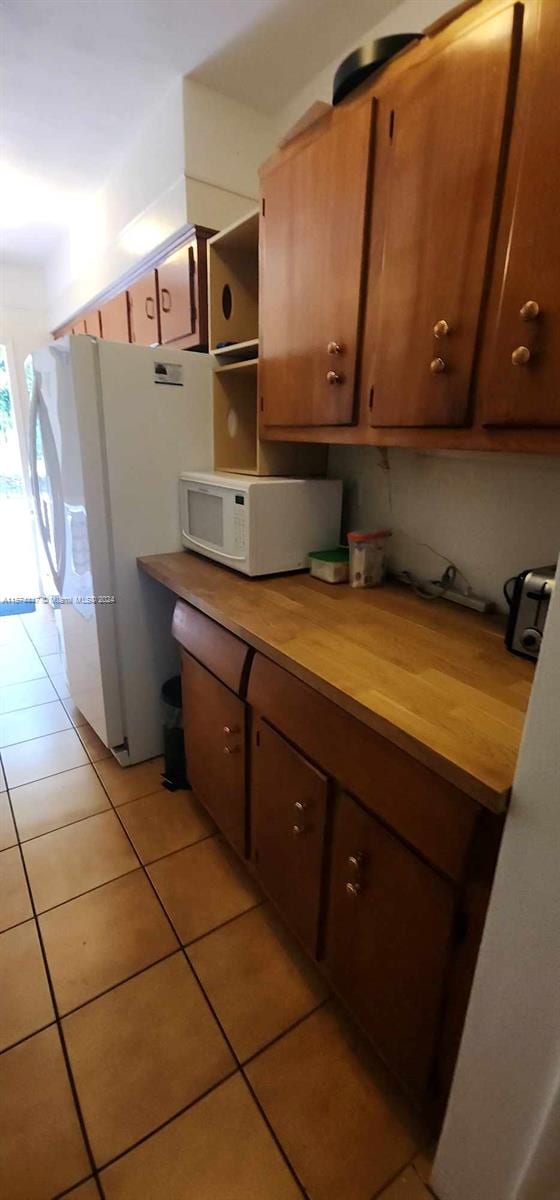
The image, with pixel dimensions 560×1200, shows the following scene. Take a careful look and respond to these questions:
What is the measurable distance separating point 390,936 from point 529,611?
2.21 feet

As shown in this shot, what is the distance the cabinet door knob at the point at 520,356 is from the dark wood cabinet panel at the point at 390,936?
2.71 ft

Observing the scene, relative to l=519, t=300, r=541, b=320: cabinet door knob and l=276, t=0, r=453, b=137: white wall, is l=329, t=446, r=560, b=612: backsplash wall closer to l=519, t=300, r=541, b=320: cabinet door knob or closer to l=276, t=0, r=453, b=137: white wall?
l=519, t=300, r=541, b=320: cabinet door knob

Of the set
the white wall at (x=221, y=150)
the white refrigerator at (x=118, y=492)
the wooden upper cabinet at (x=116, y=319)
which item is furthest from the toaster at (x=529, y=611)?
the wooden upper cabinet at (x=116, y=319)

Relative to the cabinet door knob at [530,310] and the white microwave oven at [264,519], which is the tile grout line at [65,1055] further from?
the cabinet door knob at [530,310]

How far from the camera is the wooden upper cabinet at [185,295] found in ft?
6.33

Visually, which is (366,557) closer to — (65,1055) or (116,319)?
(65,1055)

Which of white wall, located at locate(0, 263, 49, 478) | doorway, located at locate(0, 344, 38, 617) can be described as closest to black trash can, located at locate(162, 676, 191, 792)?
doorway, located at locate(0, 344, 38, 617)

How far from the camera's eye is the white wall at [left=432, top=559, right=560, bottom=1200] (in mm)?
590

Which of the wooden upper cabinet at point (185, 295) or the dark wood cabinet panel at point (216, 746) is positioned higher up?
the wooden upper cabinet at point (185, 295)

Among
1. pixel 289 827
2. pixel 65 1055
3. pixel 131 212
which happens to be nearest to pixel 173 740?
pixel 289 827

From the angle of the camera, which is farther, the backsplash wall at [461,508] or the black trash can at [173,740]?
the black trash can at [173,740]

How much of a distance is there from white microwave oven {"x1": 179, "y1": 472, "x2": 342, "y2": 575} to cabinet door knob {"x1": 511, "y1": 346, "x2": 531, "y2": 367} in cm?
76

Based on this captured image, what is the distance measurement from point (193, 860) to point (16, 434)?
362 cm

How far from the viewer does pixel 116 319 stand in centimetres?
261
